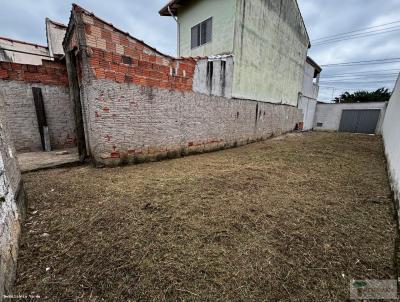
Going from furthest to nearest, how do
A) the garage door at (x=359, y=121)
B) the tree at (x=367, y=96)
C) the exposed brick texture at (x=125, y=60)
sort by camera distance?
1. the tree at (x=367, y=96)
2. the garage door at (x=359, y=121)
3. the exposed brick texture at (x=125, y=60)

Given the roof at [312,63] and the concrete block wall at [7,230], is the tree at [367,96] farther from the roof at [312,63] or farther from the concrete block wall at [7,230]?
the concrete block wall at [7,230]

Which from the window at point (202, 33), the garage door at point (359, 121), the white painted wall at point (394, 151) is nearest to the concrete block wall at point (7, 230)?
the white painted wall at point (394, 151)

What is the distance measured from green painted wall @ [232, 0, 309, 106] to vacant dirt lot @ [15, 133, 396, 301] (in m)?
5.02

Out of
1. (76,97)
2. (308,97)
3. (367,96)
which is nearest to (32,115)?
(76,97)

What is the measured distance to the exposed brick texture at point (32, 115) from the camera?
4621mm

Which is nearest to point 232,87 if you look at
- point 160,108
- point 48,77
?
point 160,108

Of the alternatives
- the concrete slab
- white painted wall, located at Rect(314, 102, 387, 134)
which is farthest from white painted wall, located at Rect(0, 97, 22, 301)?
white painted wall, located at Rect(314, 102, 387, 134)

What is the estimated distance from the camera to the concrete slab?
12.0 feet

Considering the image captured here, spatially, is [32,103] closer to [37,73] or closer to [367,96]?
[37,73]

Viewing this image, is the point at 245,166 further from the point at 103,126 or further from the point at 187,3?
the point at 187,3

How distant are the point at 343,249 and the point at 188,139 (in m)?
4.29

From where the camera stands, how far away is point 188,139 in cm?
542

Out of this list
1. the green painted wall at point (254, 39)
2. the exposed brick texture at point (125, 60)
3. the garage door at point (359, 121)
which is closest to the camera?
the exposed brick texture at point (125, 60)

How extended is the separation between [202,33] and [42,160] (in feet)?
23.9
